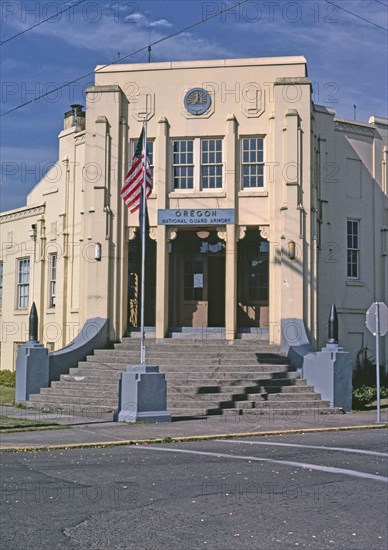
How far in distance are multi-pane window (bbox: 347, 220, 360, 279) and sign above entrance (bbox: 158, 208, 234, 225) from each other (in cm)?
503

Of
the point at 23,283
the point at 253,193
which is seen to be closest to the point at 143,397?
the point at 253,193

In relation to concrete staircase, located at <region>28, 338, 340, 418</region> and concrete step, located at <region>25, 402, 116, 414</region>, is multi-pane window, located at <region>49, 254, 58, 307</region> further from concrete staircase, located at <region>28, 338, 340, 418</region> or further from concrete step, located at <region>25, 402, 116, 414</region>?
concrete step, located at <region>25, 402, 116, 414</region>

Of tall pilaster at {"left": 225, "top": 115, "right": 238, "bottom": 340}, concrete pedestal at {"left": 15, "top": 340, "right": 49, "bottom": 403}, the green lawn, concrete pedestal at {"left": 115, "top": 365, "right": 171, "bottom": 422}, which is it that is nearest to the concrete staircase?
concrete pedestal at {"left": 15, "top": 340, "right": 49, "bottom": 403}

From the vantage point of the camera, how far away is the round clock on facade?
81.8 ft

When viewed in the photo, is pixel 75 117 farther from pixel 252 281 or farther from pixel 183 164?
pixel 252 281

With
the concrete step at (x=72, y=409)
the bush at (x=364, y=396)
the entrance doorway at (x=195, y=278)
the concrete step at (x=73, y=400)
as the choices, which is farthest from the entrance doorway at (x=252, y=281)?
the concrete step at (x=72, y=409)

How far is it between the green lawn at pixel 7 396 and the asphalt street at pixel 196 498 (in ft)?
33.6

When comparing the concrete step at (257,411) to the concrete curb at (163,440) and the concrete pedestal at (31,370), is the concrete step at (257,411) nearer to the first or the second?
the concrete curb at (163,440)

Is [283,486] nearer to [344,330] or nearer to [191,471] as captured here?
[191,471]

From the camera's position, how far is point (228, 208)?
957 inches

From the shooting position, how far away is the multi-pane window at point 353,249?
27250 millimetres

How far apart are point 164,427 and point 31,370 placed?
6402 millimetres

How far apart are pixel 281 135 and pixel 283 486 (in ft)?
50.6

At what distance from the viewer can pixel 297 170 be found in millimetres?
23906
